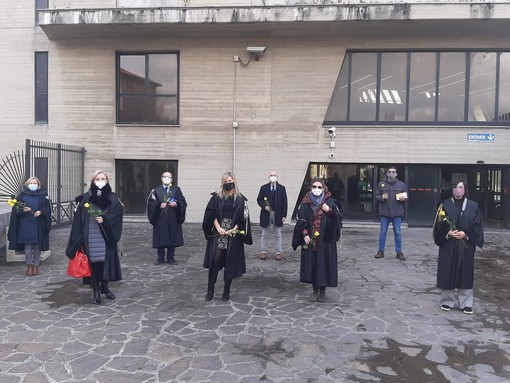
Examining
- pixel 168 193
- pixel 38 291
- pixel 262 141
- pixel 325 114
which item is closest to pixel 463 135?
pixel 325 114

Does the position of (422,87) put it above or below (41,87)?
above

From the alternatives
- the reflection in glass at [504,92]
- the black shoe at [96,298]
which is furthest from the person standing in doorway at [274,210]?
the reflection in glass at [504,92]

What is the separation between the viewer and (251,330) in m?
A: 5.43

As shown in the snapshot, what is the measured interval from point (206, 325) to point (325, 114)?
423 inches

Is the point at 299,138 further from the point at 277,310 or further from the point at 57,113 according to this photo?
the point at 277,310

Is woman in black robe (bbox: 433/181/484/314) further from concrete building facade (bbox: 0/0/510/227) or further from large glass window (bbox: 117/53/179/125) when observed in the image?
large glass window (bbox: 117/53/179/125)

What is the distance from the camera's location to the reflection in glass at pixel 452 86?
14.8m

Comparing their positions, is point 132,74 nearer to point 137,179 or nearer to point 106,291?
point 137,179

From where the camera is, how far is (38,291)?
7078 mm

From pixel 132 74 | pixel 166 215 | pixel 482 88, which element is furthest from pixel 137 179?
pixel 482 88

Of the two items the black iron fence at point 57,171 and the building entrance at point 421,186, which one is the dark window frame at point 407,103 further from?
the black iron fence at point 57,171

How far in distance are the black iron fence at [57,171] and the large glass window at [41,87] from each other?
1.51 m

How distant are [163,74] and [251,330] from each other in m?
12.1

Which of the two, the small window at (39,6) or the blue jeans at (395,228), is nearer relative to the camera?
the blue jeans at (395,228)
